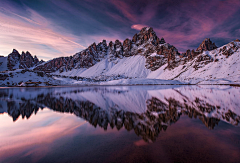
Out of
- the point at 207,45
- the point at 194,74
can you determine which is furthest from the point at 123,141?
the point at 207,45

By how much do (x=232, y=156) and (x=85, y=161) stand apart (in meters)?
5.35

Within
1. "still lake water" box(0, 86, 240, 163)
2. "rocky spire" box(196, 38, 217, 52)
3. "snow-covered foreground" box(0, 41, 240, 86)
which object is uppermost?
"rocky spire" box(196, 38, 217, 52)

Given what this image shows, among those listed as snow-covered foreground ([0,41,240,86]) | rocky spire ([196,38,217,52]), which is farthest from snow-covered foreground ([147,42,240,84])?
rocky spire ([196,38,217,52])

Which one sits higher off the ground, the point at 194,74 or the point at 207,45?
the point at 207,45

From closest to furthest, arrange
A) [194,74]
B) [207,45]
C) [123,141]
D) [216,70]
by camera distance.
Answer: [123,141] → [216,70] → [194,74] → [207,45]

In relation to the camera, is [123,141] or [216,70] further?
[216,70]

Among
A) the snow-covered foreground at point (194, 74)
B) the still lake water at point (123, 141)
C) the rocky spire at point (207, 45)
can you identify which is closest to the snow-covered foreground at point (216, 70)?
the snow-covered foreground at point (194, 74)

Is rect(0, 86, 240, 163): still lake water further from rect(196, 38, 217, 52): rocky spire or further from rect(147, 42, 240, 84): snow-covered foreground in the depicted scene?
rect(196, 38, 217, 52): rocky spire

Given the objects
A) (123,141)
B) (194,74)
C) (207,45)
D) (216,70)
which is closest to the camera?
(123,141)

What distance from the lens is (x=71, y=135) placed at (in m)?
6.90

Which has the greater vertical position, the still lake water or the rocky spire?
the rocky spire

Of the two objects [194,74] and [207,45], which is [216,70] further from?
[207,45]

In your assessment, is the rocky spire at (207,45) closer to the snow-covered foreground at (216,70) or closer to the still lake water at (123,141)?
the snow-covered foreground at (216,70)

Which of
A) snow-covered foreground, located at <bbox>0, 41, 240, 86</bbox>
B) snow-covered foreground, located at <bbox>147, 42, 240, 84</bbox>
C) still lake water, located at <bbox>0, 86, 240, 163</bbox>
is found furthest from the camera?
snow-covered foreground, located at <bbox>147, 42, 240, 84</bbox>
